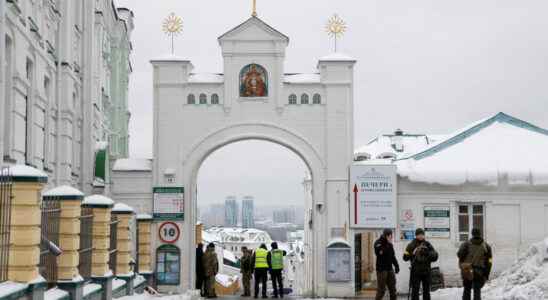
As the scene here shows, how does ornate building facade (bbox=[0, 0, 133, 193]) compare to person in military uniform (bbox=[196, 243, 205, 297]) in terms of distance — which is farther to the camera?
person in military uniform (bbox=[196, 243, 205, 297])

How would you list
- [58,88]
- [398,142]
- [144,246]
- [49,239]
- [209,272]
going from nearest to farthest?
[49,239], [58,88], [209,272], [144,246], [398,142]

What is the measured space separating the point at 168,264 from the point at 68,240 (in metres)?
14.9

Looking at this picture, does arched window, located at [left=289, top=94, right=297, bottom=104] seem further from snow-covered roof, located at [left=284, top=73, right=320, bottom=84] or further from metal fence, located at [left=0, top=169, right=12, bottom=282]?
metal fence, located at [left=0, top=169, right=12, bottom=282]

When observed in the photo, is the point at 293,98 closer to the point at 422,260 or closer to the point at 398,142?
the point at 422,260

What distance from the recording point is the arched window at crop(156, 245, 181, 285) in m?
28.8

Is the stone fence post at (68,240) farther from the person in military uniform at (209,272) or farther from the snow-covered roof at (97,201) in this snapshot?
the person in military uniform at (209,272)

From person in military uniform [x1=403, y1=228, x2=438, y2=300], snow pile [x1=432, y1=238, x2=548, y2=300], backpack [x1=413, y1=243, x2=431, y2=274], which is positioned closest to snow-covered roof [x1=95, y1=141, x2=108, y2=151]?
snow pile [x1=432, y1=238, x2=548, y2=300]

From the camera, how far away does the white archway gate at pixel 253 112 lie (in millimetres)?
29328

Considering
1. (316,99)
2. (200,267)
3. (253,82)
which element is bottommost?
(200,267)

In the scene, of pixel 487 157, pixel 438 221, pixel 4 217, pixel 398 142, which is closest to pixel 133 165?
pixel 438 221

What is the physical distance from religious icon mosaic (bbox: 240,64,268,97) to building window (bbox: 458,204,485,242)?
7.62 m

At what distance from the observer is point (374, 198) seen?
28.5 meters

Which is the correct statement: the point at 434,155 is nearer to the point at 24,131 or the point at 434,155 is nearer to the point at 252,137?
the point at 252,137

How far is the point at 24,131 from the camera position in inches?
824
